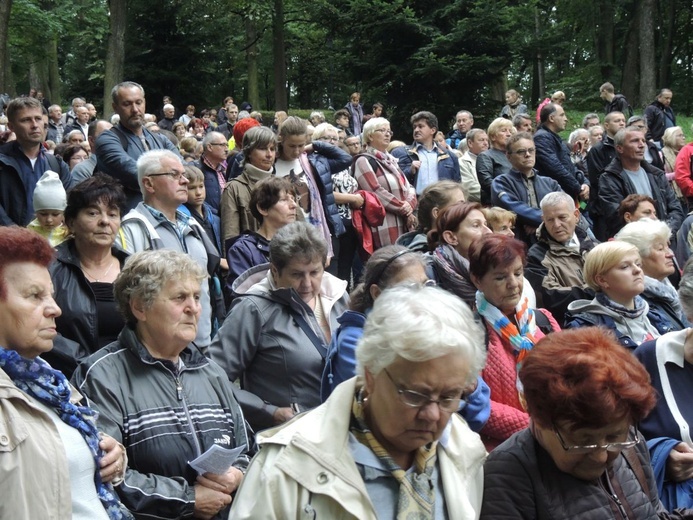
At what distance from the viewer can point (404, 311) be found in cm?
257

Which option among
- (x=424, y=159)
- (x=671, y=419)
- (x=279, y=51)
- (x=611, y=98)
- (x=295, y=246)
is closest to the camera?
(x=671, y=419)

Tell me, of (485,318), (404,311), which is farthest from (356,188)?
(404,311)

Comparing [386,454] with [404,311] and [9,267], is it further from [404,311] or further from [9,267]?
[9,267]

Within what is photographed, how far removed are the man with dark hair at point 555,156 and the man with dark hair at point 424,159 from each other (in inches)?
42.0

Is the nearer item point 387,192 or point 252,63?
point 387,192

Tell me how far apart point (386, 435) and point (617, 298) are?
2.82 m

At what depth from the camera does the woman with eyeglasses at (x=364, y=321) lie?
3.59 metres

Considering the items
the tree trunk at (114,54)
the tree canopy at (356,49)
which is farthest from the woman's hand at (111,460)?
the tree trunk at (114,54)

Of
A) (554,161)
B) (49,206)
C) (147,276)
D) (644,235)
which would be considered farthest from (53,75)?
(147,276)

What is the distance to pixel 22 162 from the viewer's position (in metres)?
7.32

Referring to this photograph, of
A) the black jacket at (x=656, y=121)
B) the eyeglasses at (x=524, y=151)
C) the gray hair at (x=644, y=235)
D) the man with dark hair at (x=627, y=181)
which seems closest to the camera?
the gray hair at (x=644, y=235)

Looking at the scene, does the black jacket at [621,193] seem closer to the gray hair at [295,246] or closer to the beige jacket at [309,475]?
the gray hair at [295,246]

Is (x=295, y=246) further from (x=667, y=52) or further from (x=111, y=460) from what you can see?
(x=667, y=52)

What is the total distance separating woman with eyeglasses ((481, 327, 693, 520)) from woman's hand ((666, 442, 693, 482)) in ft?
2.75
